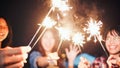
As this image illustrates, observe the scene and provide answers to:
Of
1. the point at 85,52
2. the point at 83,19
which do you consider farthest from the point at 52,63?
the point at 83,19

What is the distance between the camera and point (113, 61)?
2225 mm

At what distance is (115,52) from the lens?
2189 millimetres

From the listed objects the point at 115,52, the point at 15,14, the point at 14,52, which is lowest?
the point at 115,52

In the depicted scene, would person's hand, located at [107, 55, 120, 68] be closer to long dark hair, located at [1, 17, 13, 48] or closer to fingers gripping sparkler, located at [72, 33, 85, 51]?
fingers gripping sparkler, located at [72, 33, 85, 51]

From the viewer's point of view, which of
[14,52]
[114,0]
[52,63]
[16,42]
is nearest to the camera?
[14,52]

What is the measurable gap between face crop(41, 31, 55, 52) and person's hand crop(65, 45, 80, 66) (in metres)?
0.18

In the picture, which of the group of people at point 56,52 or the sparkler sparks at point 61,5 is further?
the sparkler sparks at point 61,5

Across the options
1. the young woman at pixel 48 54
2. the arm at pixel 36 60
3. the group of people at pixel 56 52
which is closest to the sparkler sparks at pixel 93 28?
the group of people at pixel 56 52

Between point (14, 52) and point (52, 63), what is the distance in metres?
1.62

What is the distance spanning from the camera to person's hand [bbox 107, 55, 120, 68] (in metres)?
2.21

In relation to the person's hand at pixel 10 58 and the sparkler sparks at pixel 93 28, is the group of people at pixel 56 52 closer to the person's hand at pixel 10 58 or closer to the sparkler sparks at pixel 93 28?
the sparkler sparks at pixel 93 28

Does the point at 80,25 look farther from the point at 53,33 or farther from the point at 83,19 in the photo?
the point at 53,33

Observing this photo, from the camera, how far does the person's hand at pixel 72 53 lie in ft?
7.06

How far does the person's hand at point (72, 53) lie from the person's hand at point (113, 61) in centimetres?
35
